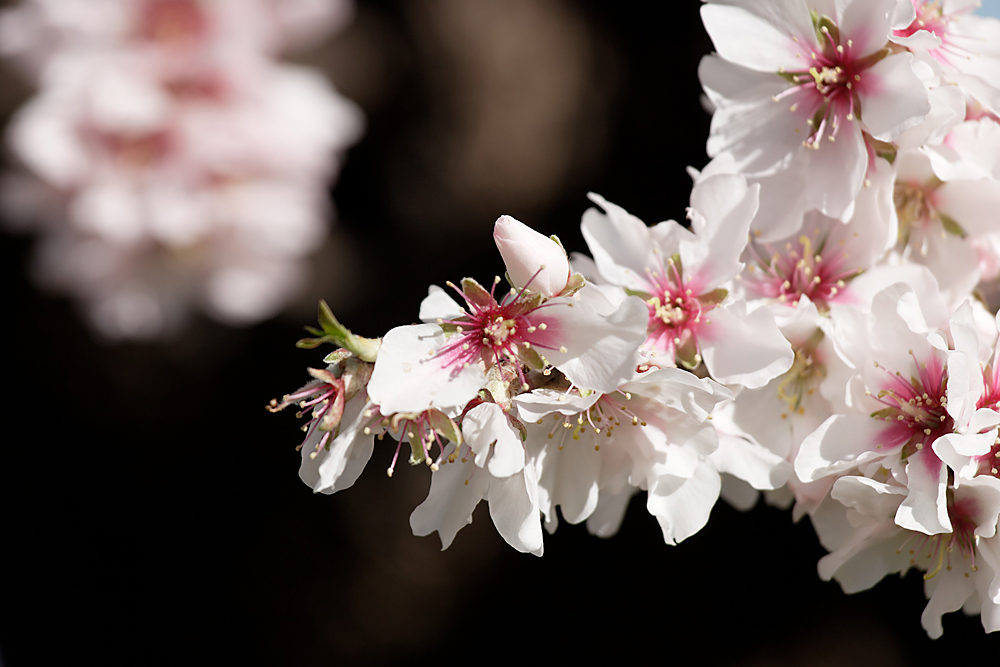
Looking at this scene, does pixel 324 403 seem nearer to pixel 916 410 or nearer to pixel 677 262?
pixel 677 262

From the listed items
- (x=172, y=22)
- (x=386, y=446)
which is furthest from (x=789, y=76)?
(x=386, y=446)

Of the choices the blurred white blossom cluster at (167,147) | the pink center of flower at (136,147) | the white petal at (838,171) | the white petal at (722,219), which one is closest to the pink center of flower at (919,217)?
the white petal at (838,171)

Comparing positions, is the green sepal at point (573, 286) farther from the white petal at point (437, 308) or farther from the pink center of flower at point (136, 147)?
the pink center of flower at point (136, 147)

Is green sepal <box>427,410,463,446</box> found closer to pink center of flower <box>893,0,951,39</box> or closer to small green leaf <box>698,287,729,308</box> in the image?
small green leaf <box>698,287,729,308</box>

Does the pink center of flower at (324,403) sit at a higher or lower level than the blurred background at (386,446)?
higher

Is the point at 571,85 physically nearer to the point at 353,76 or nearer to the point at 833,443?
the point at 353,76

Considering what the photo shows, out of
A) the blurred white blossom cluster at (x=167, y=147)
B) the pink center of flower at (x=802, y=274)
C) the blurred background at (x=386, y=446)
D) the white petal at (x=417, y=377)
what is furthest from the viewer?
the blurred background at (x=386, y=446)
